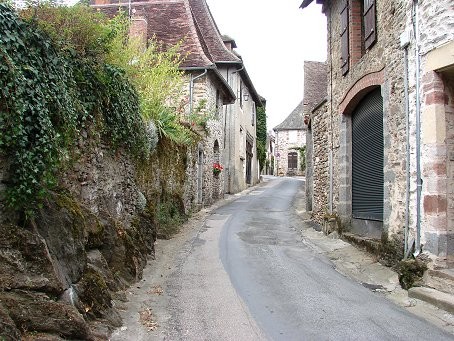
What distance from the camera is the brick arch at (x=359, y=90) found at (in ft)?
26.5

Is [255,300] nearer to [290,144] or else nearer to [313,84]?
[313,84]

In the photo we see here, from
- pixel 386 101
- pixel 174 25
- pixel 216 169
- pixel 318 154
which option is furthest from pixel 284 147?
pixel 386 101

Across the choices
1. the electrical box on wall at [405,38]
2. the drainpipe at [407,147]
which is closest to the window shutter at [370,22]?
the electrical box on wall at [405,38]

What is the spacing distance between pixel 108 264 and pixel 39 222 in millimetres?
1748

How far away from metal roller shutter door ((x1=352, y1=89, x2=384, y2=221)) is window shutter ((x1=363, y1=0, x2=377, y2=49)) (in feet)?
3.31

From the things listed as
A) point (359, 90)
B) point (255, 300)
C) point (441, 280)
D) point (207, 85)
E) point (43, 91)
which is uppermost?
point (207, 85)

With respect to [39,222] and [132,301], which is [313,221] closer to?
[132,301]

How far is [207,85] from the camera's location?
1670 cm

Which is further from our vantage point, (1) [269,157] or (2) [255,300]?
(1) [269,157]

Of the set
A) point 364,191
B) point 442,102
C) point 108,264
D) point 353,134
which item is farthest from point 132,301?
point 353,134

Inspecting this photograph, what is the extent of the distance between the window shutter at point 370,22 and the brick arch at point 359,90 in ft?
2.19

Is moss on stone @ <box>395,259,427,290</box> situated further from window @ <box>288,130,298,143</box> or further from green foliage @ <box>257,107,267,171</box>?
window @ <box>288,130,298,143</box>

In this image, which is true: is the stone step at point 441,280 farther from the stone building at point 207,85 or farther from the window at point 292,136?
the window at point 292,136

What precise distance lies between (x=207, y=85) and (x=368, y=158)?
358 inches
